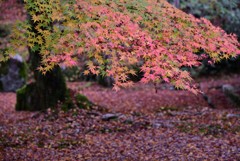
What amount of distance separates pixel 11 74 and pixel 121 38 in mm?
12723

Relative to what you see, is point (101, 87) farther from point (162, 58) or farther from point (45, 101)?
point (162, 58)

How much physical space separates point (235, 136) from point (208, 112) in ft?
9.81

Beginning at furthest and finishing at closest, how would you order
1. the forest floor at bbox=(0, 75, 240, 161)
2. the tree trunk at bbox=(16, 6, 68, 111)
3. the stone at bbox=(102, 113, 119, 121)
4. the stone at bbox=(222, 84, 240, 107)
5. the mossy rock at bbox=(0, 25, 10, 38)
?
the mossy rock at bbox=(0, 25, 10, 38), the stone at bbox=(222, 84, 240, 107), the tree trunk at bbox=(16, 6, 68, 111), the stone at bbox=(102, 113, 119, 121), the forest floor at bbox=(0, 75, 240, 161)

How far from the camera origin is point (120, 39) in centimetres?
572

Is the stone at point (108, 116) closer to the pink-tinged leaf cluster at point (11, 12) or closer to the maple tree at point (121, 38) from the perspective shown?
the maple tree at point (121, 38)

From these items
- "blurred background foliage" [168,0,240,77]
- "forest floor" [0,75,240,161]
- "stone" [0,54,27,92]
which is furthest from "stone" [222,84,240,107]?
"stone" [0,54,27,92]

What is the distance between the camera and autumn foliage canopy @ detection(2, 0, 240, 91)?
18.7ft

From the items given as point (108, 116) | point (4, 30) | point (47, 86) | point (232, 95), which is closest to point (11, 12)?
point (4, 30)

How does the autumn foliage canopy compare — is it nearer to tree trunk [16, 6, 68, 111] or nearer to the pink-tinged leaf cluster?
tree trunk [16, 6, 68, 111]

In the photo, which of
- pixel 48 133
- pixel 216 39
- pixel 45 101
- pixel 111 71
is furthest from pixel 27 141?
pixel 216 39

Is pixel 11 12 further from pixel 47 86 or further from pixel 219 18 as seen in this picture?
pixel 47 86

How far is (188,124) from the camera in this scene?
10805 mm

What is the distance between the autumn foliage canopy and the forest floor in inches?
107

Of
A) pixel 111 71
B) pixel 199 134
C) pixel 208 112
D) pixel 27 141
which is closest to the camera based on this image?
pixel 111 71
